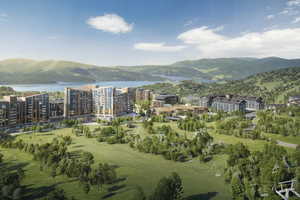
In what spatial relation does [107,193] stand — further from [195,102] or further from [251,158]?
[195,102]

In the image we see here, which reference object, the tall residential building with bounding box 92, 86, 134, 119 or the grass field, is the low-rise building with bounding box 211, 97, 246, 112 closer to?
the tall residential building with bounding box 92, 86, 134, 119

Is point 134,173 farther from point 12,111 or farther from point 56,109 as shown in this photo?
point 56,109

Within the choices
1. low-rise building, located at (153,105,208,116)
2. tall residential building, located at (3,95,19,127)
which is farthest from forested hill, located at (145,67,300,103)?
tall residential building, located at (3,95,19,127)

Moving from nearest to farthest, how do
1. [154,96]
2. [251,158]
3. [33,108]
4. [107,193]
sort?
1. [107,193]
2. [251,158]
3. [33,108]
4. [154,96]

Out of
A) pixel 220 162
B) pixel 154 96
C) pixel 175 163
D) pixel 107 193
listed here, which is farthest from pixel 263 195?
pixel 154 96

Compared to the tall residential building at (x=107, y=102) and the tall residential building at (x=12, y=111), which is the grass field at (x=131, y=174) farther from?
the tall residential building at (x=107, y=102)

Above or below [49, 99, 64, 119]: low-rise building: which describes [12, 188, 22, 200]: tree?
below

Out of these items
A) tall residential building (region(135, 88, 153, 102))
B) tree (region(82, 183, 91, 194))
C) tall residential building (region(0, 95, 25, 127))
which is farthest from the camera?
tall residential building (region(135, 88, 153, 102))
